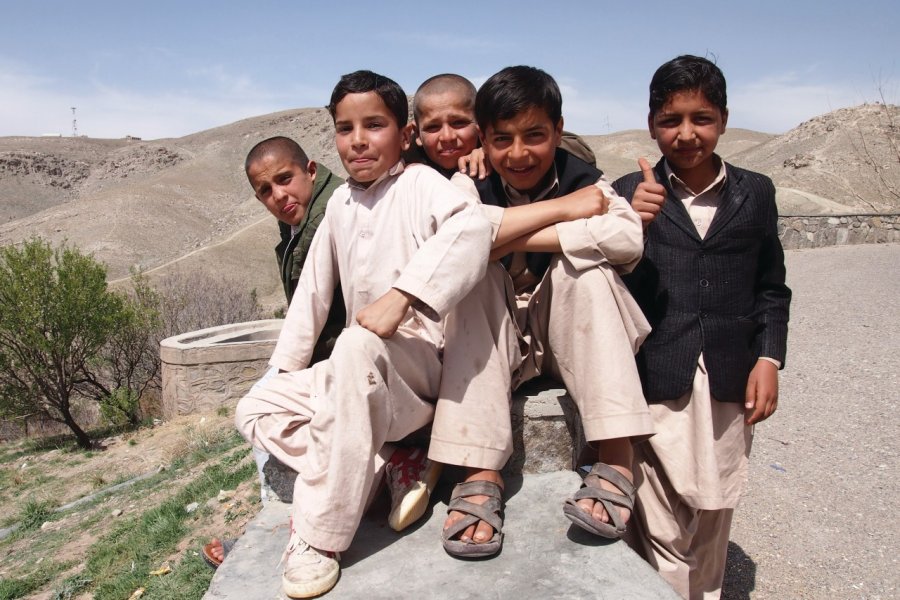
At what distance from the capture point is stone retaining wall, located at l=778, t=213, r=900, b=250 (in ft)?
54.0

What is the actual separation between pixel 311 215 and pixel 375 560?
1.74 meters

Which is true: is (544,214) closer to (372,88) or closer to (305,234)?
(372,88)

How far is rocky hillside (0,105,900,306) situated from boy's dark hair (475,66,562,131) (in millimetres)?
7609

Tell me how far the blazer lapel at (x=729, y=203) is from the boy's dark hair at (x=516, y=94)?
0.63m

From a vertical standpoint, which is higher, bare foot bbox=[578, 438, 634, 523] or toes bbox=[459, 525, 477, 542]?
bare foot bbox=[578, 438, 634, 523]

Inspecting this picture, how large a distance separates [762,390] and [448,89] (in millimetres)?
1848

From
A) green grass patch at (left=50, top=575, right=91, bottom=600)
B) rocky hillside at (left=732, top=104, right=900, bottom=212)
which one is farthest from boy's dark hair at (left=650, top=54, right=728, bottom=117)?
rocky hillside at (left=732, top=104, right=900, bottom=212)

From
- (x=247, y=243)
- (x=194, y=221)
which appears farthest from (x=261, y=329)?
(x=194, y=221)

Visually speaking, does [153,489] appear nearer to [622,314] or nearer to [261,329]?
[261,329]

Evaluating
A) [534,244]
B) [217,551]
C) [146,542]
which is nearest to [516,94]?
[534,244]

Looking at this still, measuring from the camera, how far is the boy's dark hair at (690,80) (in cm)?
230

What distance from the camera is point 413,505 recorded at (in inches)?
83.7

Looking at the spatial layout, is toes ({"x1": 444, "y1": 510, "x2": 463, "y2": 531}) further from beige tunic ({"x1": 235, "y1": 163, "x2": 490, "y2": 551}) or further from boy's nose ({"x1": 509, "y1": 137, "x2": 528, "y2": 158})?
boy's nose ({"x1": 509, "y1": 137, "x2": 528, "y2": 158})

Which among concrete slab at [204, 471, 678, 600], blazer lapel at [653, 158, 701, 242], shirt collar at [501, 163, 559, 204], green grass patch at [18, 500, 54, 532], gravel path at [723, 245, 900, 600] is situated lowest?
green grass patch at [18, 500, 54, 532]
